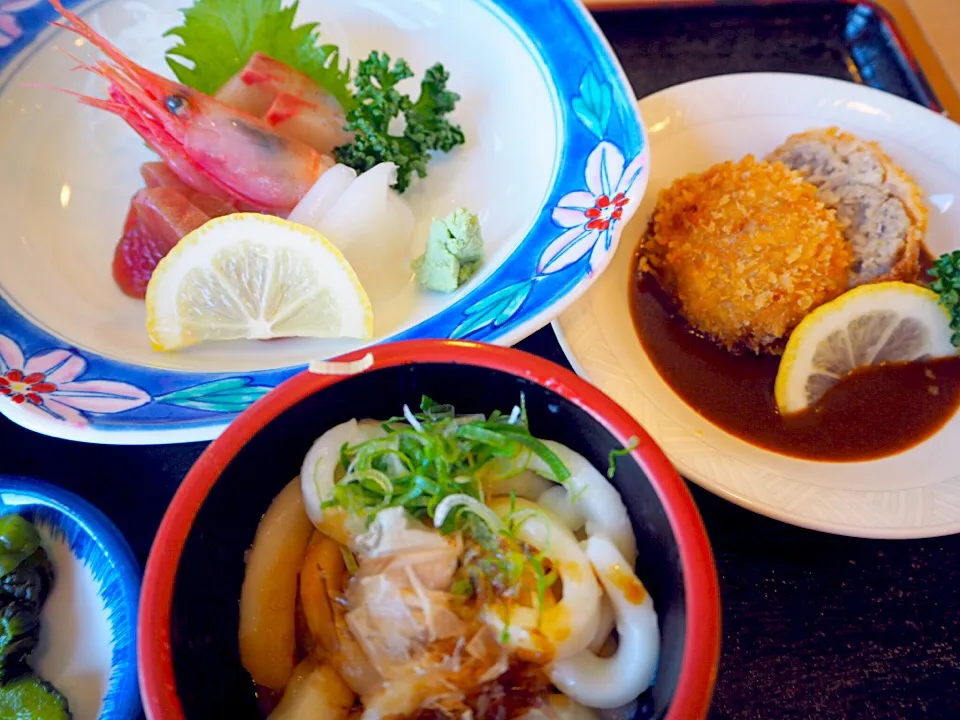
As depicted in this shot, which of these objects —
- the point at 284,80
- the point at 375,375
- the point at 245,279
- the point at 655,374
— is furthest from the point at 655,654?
the point at 284,80

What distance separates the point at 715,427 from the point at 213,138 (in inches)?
42.0

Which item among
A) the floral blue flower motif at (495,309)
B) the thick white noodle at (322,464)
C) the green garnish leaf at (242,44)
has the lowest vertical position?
the floral blue flower motif at (495,309)

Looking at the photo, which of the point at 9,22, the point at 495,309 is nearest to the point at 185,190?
the point at 9,22

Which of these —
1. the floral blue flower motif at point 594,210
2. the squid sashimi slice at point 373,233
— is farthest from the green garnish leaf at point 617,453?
the squid sashimi slice at point 373,233

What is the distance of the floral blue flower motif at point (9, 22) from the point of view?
1.37m

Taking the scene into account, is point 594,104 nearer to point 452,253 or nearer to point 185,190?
point 452,253

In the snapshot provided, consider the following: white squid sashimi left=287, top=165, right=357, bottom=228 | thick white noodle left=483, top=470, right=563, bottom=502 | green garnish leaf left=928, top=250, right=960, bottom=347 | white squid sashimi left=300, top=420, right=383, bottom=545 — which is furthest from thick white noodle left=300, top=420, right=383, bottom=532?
green garnish leaf left=928, top=250, right=960, bottom=347

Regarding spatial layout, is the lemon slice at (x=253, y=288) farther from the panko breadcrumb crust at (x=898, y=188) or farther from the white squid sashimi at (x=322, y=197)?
the panko breadcrumb crust at (x=898, y=188)

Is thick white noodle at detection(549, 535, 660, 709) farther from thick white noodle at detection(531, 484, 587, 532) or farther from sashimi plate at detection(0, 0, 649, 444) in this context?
sashimi plate at detection(0, 0, 649, 444)

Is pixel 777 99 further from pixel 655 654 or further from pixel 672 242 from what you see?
pixel 655 654

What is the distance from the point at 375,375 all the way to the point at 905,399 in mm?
1013

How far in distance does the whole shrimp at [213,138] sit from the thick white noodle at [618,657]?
943 mm

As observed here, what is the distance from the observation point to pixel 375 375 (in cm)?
70

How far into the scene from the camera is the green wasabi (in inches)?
44.5
